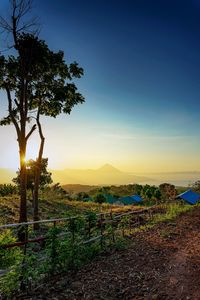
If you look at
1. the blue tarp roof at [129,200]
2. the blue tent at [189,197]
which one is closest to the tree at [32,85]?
the blue tent at [189,197]

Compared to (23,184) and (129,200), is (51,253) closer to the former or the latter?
(23,184)

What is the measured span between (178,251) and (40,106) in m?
17.1

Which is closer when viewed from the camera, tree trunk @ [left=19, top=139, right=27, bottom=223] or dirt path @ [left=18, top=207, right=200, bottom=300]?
dirt path @ [left=18, top=207, right=200, bottom=300]

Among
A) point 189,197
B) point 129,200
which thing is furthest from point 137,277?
point 129,200

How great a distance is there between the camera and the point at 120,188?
14550 cm

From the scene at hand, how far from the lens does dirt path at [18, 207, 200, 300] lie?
8.83 metres

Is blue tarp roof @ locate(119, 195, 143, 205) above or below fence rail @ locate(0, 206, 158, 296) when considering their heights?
below

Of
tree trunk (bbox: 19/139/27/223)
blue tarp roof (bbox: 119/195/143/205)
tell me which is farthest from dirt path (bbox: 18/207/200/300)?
blue tarp roof (bbox: 119/195/143/205)

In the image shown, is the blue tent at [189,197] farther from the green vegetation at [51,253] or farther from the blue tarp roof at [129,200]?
the green vegetation at [51,253]

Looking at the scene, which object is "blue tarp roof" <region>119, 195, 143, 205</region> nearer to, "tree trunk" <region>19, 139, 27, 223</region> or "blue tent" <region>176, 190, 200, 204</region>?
"blue tent" <region>176, 190, 200, 204</region>

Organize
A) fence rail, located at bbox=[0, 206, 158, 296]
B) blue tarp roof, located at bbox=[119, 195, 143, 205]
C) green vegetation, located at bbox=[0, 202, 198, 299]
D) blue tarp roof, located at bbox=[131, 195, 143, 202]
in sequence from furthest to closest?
blue tarp roof, located at bbox=[131, 195, 143, 202]
blue tarp roof, located at bbox=[119, 195, 143, 205]
fence rail, located at bbox=[0, 206, 158, 296]
green vegetation, located at bbox=[0, 202, 198, 299]

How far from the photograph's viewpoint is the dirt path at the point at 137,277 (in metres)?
8.83

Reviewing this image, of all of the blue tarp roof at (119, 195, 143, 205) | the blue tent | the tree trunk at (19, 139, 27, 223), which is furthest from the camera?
the blue tarp roof at (119, 195, 143, 205)

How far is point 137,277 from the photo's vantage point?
10.5 meters
